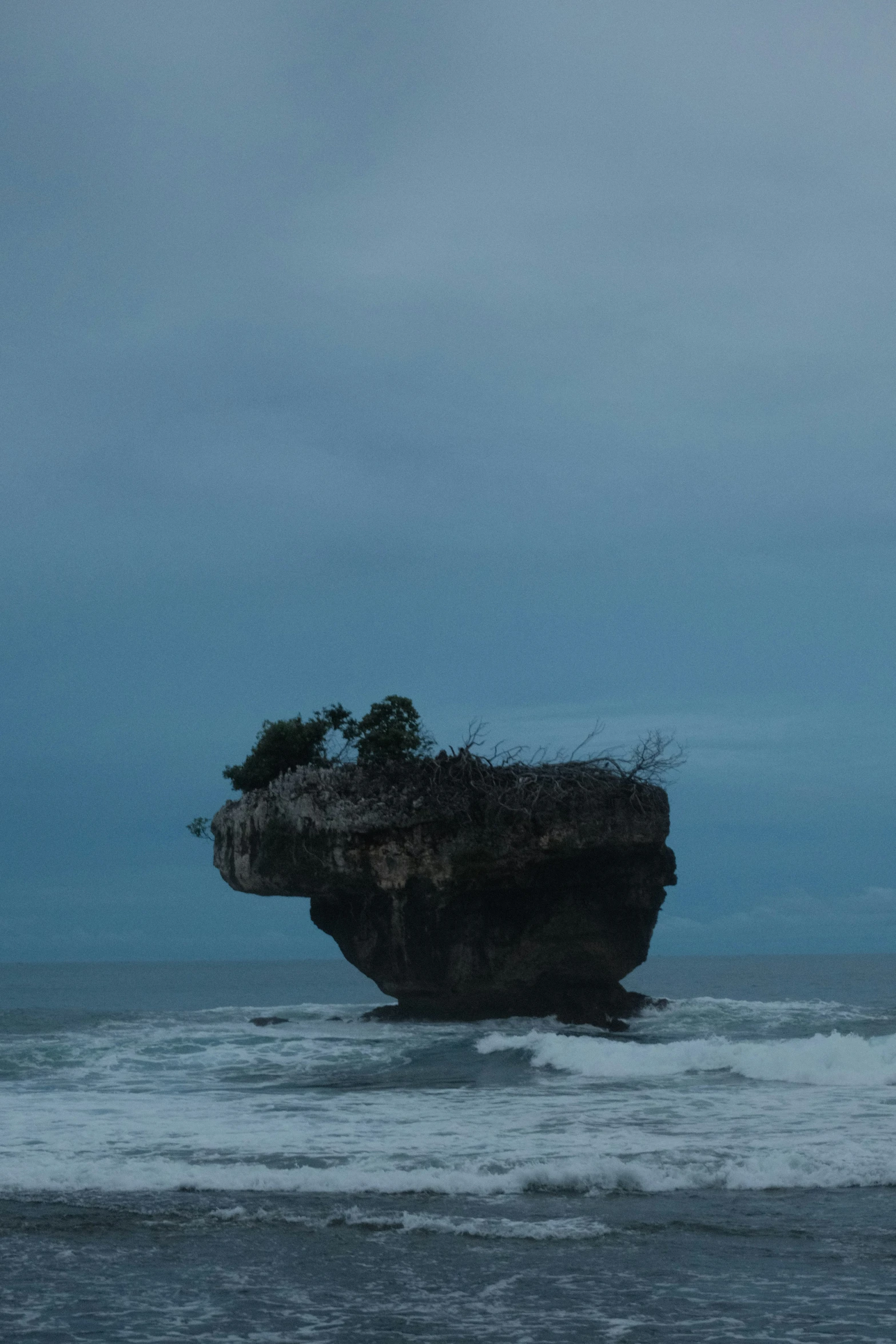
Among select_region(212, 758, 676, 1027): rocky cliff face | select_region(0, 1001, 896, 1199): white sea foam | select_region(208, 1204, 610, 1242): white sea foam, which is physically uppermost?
select_region(212, 758, 676, 1027): rocky cliff face

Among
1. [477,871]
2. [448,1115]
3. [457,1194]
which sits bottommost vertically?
[448,1115]

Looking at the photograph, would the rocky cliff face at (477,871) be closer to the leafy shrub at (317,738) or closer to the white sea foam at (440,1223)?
the leafy shrub at (317,738)

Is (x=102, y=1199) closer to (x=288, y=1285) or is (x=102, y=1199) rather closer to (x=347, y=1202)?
(x=347, y=1202)

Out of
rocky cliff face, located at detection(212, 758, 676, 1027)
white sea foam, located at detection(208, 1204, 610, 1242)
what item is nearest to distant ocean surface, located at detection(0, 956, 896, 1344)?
white sea foam, located at detection(208, 1204, 610, 1242)

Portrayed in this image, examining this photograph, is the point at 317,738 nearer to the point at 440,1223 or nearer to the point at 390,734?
the point at 390,734

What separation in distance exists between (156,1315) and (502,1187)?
15.3 ft

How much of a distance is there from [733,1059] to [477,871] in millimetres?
7447

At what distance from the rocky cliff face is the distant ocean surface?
3786mm

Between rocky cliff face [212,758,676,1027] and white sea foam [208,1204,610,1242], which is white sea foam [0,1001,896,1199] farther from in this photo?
rocky cliff face [212,758,676,1027]

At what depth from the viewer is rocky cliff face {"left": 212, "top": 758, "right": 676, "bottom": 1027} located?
26.5m

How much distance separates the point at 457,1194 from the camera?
11.8m

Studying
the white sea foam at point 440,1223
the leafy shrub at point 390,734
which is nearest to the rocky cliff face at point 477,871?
the leafy shrub at point 390,734

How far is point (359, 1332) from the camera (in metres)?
7.70

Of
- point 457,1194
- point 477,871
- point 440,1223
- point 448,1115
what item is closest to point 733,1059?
point 448,1115
